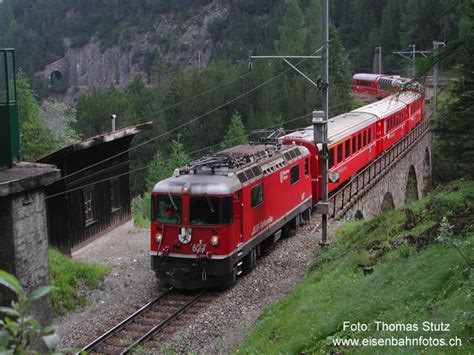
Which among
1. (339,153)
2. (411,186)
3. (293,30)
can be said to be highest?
(293,30)

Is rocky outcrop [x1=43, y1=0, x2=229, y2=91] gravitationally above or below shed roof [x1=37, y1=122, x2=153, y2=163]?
above

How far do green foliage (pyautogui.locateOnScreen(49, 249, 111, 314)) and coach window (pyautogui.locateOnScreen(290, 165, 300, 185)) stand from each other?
19.3 feet

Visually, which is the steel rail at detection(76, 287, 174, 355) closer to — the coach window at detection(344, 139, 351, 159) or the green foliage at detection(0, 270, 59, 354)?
the green foliage at detection(0, 270, 59, 354)

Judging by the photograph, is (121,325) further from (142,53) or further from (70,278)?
(142,53)

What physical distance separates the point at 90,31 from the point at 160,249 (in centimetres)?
15453

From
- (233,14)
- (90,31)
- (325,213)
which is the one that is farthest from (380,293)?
(90,31)

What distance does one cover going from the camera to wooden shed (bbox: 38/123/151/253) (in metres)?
17.3

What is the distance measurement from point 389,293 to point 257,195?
6.21 metres

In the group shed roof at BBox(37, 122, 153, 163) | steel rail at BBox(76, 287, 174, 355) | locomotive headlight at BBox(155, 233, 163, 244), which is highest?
shed roof at BBox(37, 122, 153, 163)

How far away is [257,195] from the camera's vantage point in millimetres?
15539

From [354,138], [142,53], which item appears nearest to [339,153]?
[354,138]

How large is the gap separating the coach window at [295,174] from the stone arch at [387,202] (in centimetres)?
1247

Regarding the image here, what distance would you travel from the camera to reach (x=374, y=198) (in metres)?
28.5

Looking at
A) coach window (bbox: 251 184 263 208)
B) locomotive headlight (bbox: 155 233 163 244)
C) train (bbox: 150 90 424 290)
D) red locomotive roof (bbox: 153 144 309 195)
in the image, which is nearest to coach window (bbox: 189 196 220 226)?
train (bbox: 150 90 424 290)
